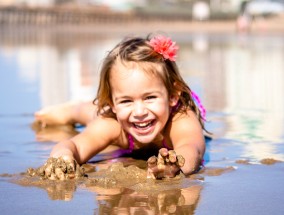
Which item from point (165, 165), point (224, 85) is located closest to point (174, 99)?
point (165, 165)

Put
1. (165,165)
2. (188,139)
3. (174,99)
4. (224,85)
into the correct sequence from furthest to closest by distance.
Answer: (224,85), (174,99), (188,139), (165,165)

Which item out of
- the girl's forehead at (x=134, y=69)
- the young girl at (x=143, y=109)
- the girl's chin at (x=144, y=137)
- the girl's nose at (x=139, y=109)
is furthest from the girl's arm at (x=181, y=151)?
the girl's forehead at (x=134, y=69)

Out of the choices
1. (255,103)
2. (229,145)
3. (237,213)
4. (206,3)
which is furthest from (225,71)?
(206,3)

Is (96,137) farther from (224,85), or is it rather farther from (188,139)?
(224,85)

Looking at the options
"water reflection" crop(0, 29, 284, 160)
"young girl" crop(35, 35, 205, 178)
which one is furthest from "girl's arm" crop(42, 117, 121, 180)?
"water reflection" crop(0, 29, 284, 160)

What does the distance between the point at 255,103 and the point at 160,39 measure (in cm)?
269

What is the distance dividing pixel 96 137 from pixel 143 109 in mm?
411

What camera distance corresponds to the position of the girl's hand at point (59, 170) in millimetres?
3324

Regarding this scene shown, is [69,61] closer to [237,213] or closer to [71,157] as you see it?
[71,157]

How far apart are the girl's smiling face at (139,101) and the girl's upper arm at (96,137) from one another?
20 centimetres

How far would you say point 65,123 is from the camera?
17.9ft

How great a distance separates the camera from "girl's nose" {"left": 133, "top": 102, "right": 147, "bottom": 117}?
12.0 feet

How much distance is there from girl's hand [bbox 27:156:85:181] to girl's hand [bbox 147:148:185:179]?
1.06 feet

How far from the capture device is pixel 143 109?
3.69 metres
